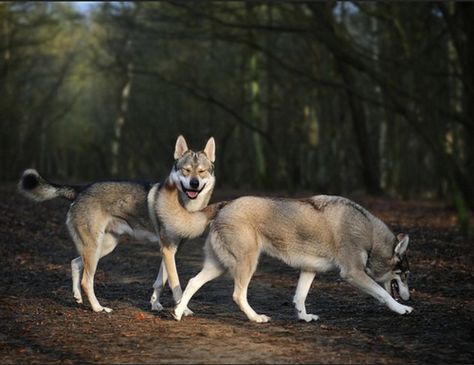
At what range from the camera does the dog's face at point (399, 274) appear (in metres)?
8.44

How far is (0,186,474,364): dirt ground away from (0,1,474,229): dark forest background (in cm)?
626

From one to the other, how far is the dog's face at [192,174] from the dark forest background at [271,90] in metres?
8.27

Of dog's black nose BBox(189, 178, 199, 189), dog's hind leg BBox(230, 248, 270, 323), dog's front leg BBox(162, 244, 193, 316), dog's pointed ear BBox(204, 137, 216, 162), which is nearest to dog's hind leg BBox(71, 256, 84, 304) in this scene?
dog's front leg BBox(162, 244, 193, 316)

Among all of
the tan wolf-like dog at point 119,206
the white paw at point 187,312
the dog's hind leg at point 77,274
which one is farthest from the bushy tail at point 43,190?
the white paw at point 187,312

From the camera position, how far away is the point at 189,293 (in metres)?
7.90

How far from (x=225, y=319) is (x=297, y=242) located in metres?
1.07

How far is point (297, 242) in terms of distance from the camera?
26.7ft

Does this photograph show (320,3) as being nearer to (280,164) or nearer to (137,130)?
(280,164)

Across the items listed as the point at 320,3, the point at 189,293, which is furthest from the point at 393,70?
the point at 189,293

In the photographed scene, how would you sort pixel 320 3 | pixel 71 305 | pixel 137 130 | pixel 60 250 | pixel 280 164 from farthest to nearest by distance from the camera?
pixel 137 130 → pixel 280 164 → pixel 320 3 → pixel 60 250 → pixel 71 305

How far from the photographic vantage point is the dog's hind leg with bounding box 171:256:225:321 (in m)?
7.88

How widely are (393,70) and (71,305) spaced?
15.6 meters

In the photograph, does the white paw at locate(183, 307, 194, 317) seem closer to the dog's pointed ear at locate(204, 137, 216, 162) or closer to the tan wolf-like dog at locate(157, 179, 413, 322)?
the tan wolf-like dog at locate(157, 179, 413, 322)

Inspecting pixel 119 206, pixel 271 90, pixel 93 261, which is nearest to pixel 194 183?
pixel 119 206
